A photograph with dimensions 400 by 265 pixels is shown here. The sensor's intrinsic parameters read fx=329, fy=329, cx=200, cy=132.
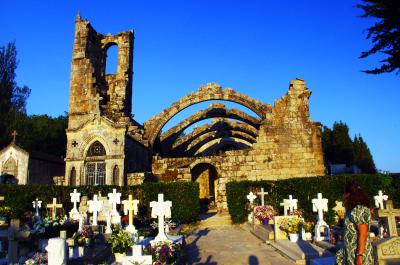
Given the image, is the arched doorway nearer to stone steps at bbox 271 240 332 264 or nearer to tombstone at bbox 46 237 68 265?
stone steps at bbox 271 240 332 264

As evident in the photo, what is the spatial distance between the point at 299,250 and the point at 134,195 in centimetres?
936

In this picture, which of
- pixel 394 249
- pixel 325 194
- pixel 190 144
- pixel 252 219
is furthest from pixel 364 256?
pixel 190 144

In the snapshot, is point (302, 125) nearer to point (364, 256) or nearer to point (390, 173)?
point (390, 173)

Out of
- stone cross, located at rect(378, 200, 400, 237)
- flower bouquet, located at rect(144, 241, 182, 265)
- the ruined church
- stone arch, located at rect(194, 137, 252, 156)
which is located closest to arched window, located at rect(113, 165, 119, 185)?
the ruined church

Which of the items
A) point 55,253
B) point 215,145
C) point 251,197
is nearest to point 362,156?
point 215,145

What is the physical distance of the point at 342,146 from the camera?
140 ft

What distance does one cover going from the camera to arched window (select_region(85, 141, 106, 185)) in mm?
18047

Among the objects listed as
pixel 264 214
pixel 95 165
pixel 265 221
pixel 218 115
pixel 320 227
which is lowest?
pixel 265 221

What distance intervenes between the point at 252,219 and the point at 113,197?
570 centimetres

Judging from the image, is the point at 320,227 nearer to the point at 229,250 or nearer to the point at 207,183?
the point at 229,250

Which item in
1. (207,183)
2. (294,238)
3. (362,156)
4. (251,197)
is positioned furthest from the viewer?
(362,156)

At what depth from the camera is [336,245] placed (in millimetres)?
8086

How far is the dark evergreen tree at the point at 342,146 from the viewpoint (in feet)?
138

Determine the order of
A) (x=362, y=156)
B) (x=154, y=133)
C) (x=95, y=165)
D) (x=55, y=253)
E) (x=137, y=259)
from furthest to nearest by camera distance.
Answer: (x=362, y=156), (x=154, y=133), (x=95, y=165), (x=137, y=259), (x=55, y=253)
